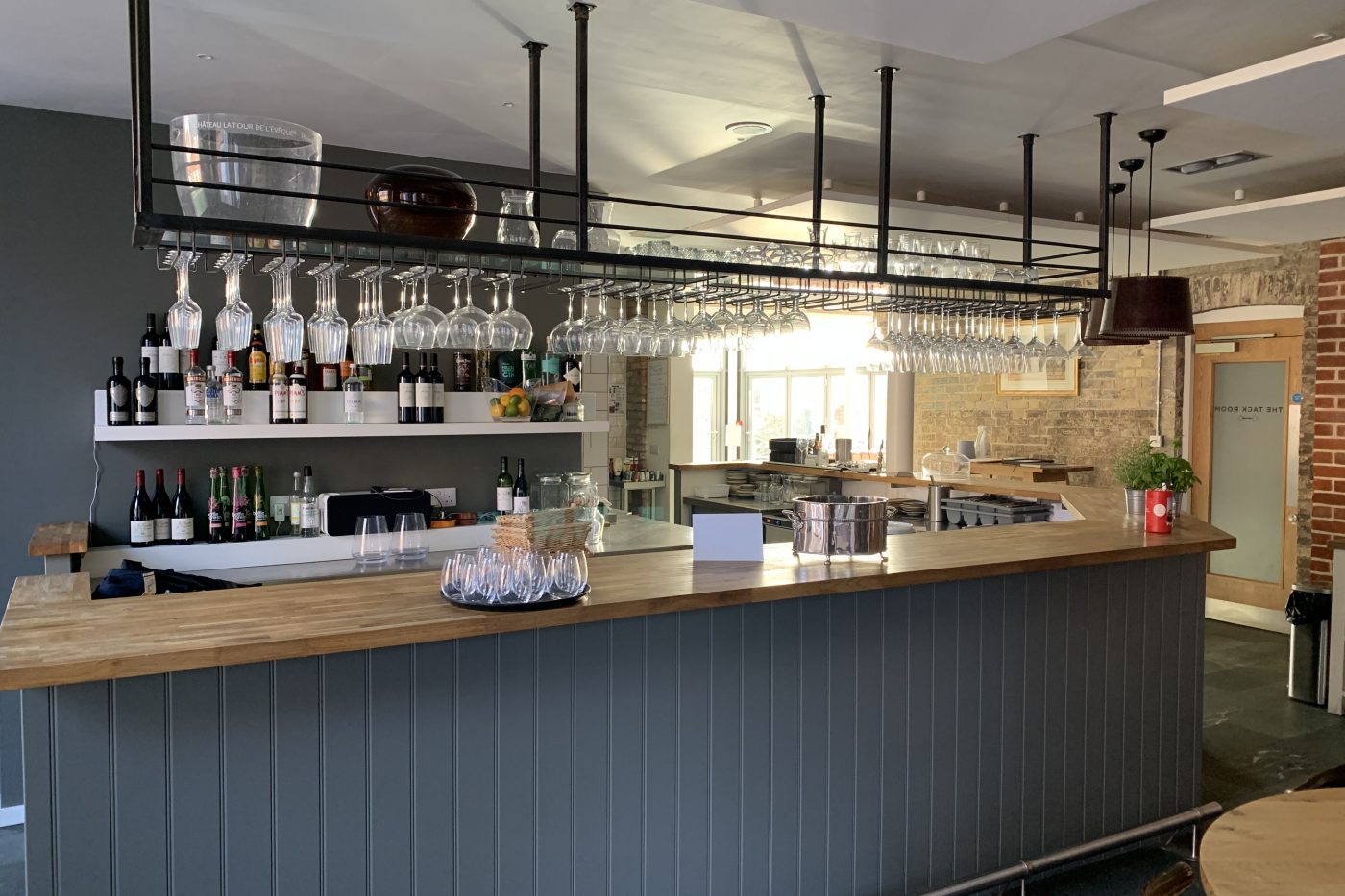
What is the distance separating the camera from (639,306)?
121 inches

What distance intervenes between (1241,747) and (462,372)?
4.22m

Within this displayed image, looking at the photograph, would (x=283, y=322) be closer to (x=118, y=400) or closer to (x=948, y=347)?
(x=118, y=400)

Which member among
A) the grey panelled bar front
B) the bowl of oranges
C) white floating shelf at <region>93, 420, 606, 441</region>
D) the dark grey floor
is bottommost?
the dark grey floor

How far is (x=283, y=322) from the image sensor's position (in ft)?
7.64

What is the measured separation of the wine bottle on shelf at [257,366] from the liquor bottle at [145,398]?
384 mm

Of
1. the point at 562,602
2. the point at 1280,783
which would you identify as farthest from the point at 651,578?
the point at 1280,783

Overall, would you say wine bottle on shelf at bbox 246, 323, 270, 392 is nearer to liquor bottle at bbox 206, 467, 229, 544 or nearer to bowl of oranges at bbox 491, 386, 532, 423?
liquor bottle at bbox 206, 467, 229, 544

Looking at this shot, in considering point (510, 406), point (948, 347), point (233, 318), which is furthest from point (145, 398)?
point (948, 347)

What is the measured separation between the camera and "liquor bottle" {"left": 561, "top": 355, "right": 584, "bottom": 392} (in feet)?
16.7

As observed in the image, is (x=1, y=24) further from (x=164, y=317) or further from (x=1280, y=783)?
(x=1280, y=783)

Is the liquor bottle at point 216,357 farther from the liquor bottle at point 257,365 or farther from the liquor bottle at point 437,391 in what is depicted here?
the liquor bottle at point 437,391

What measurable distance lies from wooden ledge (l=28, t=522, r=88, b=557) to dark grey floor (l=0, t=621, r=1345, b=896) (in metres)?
1.17

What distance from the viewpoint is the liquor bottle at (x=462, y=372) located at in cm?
479

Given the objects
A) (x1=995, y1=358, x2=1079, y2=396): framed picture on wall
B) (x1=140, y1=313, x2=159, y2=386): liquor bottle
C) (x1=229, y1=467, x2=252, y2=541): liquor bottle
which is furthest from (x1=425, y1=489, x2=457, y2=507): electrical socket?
(x1=995, y1=358, x2=1079, y2=396): framed picture on wall
